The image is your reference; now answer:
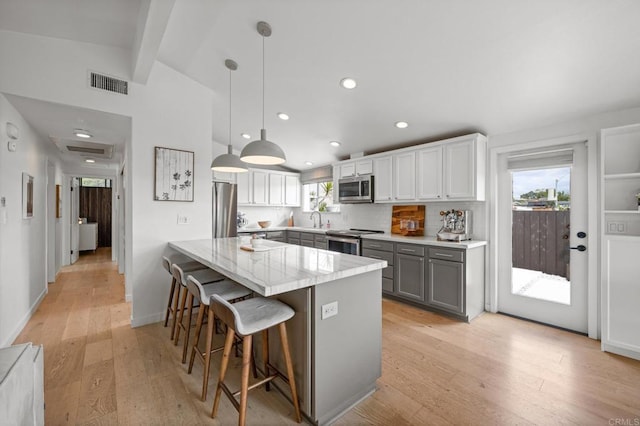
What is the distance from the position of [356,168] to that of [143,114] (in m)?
3.18

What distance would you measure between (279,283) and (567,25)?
2.58 m

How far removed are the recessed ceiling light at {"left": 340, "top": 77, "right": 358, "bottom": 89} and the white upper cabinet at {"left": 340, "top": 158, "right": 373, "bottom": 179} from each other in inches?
67.7

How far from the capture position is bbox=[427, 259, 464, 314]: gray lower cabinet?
3248 mm

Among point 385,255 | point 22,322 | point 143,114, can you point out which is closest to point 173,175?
point 143,114

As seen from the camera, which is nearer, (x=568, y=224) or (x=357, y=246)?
(x=568, y=224)

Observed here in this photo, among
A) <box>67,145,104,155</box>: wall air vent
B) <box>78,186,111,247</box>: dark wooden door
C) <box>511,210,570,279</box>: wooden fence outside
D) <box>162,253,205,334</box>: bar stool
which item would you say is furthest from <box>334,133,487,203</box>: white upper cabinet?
<box>78,186,111,247</box>: dark wooden door

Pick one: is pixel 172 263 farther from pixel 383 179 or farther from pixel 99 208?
pixel 99 208

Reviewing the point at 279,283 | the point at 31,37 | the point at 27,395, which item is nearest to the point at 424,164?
the point at 279,283

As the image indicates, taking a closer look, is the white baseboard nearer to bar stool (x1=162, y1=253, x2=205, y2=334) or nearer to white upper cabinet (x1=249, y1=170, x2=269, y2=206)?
bar stool (x1=162, y1=253, x2=205, y2=334)

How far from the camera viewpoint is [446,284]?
3.36m

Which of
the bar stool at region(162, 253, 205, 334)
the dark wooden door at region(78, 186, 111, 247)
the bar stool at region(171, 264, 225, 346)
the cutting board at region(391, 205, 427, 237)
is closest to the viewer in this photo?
the bar stool at region(171, 264, 225, 346)

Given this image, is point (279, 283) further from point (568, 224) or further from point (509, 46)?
point (568, 224)

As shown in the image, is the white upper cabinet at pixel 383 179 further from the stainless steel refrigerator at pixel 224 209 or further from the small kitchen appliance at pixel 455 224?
the stainless steel refrigerator at pixel 224 209

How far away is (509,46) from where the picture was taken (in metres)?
2.20
